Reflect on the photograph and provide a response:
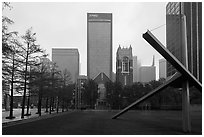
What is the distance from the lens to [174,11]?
79.5 ft

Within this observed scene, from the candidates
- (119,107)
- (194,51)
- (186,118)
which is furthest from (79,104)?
(186,118)

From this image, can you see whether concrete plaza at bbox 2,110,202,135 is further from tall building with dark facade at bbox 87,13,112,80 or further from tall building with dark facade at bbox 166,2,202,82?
tall building with dark facade at bbox 87,13,112,80

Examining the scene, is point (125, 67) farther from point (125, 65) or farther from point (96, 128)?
point (96, 128)

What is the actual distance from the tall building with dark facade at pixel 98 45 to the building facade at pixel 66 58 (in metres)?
32.2

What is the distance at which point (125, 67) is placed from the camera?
413 feet

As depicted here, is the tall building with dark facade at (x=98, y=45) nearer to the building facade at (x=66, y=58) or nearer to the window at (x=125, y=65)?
the window at (x=125, y=65)

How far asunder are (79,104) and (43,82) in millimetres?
71469

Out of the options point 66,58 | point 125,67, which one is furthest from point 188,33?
point 125,67

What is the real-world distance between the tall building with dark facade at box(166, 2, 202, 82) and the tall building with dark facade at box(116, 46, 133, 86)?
96641mm

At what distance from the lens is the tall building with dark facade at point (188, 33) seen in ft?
62.4

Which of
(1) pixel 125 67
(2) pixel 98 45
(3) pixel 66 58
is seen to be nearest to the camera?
(3) pixel 66 58

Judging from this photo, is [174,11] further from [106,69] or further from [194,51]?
[106,69]

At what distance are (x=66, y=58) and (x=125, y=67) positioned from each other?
29282 millimetres

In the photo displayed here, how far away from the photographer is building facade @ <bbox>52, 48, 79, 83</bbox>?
334 feet
